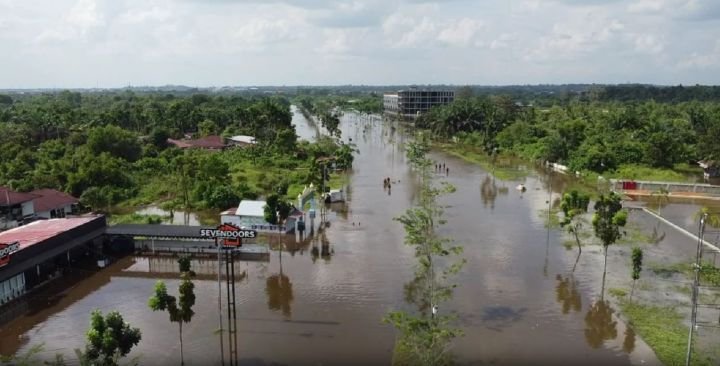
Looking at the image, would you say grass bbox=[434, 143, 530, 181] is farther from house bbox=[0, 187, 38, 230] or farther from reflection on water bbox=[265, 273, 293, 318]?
house bbox=[0, 187, 38, 230]

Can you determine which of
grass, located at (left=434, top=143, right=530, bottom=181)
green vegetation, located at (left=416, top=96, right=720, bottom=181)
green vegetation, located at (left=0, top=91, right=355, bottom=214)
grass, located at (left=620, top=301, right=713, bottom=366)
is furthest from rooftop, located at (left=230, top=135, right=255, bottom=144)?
grass, located at (left=620, top=301, right=713, bottom=366)

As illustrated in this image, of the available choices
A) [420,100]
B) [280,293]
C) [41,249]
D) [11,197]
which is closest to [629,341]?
[280,293]

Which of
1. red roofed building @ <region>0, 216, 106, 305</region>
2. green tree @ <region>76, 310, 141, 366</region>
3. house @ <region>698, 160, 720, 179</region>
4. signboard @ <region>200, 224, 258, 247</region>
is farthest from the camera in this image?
house @ <region>698, 160, 720, 179</region>

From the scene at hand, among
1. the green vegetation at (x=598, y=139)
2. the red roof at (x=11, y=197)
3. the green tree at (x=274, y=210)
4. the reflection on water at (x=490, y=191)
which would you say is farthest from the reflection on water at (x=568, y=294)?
the red roof at (x=11, y=197)

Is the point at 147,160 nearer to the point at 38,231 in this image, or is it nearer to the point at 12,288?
the point at 38,231

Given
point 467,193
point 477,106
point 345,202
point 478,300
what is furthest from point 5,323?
point 477,106

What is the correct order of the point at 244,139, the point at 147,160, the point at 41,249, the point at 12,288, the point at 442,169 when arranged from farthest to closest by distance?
1. the point at 244,139
2. the point at 442,169
3. the point at 147,160
4. the point at 41,249
5. the point at 12,288
